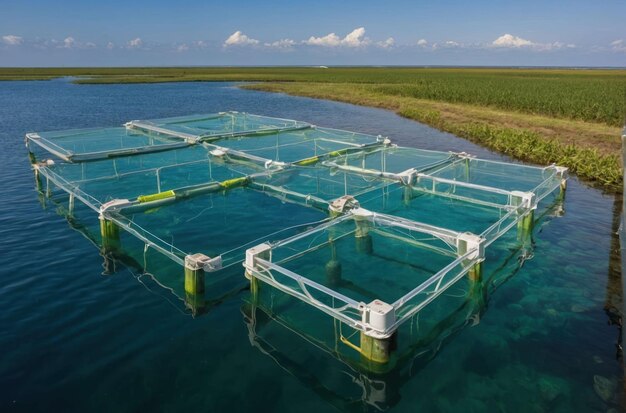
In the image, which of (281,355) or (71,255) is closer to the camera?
(281,355)

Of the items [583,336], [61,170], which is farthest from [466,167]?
[61,170]

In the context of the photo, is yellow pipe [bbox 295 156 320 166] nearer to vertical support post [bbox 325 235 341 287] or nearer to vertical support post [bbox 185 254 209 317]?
vertical support post [bbox 325 235 341 287]

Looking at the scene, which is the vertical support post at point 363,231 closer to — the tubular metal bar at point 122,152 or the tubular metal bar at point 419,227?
the tubular metal bar at point 419,227

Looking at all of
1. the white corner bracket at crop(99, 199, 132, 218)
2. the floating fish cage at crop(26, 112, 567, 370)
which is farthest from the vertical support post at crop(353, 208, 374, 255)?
the white corner bracket at crop(99, 199, 132, 218)

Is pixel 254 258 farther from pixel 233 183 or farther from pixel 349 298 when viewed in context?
pixel 233 183

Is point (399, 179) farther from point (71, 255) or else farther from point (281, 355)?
point (71, 255)

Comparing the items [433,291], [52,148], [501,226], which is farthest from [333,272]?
[52,148]
